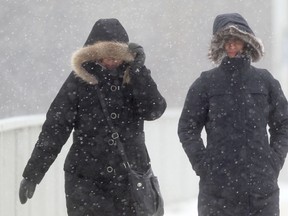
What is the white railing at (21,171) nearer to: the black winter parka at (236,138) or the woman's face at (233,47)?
the black winter parka at (236,138)

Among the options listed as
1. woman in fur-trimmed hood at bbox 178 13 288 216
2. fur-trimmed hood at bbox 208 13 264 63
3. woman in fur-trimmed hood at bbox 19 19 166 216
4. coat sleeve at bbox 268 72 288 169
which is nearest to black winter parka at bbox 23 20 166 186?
woman in fur-trimmed hood at bbox 19 19 166 216

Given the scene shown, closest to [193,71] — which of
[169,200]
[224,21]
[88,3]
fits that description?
[88,3]

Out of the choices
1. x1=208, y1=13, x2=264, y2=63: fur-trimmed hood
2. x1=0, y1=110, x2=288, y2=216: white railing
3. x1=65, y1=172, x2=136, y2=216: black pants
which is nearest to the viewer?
x1=65, y1=172, x2=136, y2=216: black pants

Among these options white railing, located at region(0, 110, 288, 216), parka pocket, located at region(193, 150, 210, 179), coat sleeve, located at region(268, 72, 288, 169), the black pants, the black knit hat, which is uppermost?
A: the black knit hat

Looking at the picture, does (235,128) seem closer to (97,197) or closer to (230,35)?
(230,35)

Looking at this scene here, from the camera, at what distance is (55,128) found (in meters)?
5.73

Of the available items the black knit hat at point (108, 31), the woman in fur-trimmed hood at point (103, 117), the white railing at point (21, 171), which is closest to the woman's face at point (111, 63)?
the woman in fur-trimmed hood at point (103, 117)

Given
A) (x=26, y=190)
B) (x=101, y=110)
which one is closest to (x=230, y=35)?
(x=101, y=110)

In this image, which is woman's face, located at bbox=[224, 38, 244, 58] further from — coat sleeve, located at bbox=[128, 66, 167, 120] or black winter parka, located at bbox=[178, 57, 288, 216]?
coat sleeve, located at bbox=[128, 66, 167, 120]

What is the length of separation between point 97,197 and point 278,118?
117 centimetres

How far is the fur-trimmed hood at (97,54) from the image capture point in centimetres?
565

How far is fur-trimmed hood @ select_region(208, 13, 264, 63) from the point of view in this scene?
5.78 metres

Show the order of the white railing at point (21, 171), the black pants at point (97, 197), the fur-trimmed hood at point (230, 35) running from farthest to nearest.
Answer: the white railing at point (21, 171), the fur-trimmed hood at point (230, 35), the black pants at point (97, 197)

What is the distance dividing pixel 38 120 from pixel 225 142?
2559 mm
